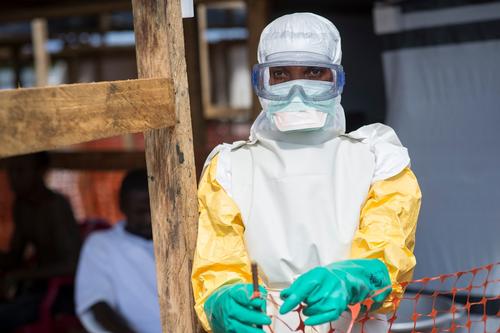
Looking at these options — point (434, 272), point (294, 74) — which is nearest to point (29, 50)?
point (434, 272)

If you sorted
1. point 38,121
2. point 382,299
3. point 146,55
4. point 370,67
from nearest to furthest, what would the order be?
point 38,121 → point 382,299 → point 146,55 → point 370,67

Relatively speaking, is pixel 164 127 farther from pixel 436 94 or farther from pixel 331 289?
A: pixel 436 94

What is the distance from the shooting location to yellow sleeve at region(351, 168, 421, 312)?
1606mm

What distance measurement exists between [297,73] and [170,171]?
39 cm

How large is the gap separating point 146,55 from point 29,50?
30.5 feet

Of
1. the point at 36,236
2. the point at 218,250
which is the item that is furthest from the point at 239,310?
the point at 36,236

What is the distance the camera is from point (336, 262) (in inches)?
62.4

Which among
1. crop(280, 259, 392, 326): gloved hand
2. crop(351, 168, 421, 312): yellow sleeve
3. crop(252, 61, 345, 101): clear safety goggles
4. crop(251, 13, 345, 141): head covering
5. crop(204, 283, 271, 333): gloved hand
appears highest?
crop(251, 13, 345, 141): head covering

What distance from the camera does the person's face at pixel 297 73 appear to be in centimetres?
177

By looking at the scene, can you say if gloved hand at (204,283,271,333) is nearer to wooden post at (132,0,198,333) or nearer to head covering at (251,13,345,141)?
wooden post at (132,0,198,333)

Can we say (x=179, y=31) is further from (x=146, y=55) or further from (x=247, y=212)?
A: (x=247, y=212)

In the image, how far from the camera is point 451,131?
300 centimetres

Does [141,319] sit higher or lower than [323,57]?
lower

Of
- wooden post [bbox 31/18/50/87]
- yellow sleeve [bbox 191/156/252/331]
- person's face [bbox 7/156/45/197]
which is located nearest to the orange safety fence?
yellow sleeve [bbox 191/156/252/331]
